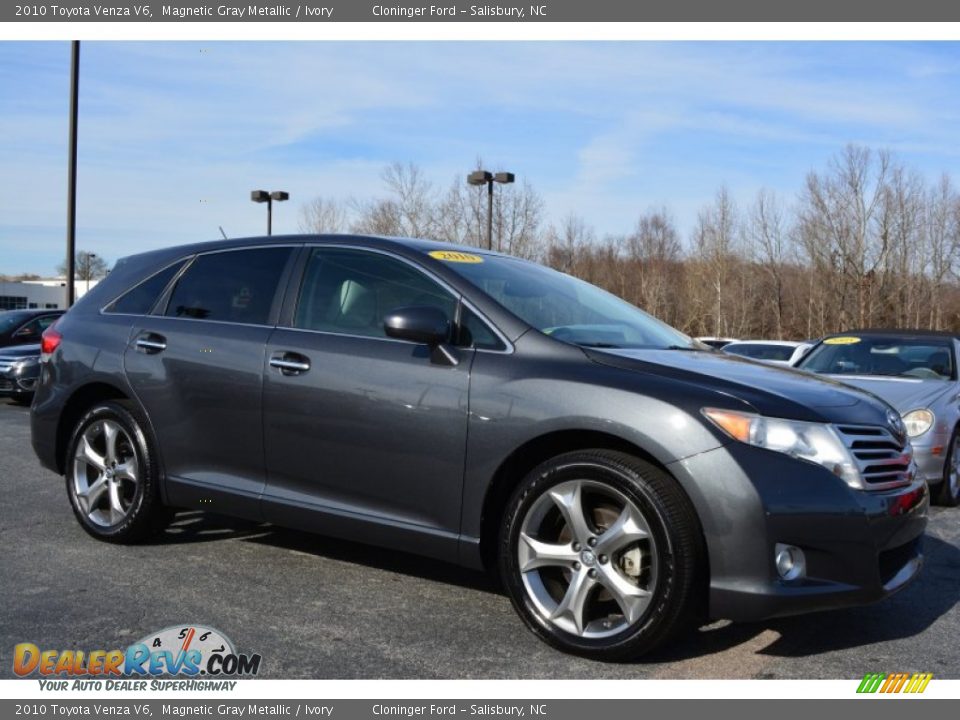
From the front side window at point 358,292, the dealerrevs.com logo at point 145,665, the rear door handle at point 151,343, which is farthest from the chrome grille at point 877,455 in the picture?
the rear door handle at point 151,343

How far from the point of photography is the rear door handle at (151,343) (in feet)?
16.3

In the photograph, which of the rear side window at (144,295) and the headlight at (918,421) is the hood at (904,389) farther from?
the rear side window at (144,295)

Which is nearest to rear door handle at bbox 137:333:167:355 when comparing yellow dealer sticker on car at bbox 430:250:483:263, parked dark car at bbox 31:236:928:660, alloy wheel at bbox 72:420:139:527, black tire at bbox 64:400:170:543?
parked dark car at bbox 31:236:928:660

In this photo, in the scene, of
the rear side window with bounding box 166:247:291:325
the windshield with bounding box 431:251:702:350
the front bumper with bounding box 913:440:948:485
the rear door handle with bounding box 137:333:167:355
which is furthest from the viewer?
the front bumper with bounding box 913:440:948:485

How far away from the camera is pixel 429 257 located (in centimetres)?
438

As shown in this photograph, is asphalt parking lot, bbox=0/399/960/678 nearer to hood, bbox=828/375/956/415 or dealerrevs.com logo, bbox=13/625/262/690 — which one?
dealerrevs.com logo, bbox=13/625/262/690

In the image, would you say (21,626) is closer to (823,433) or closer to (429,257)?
(429,257)

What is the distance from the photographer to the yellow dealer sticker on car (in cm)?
442

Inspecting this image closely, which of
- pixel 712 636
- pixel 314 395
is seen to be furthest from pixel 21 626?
pixel 712 636

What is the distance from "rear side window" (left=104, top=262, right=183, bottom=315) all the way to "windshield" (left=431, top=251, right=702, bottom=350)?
1.76 meters

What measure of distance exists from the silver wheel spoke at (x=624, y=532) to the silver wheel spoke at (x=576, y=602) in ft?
0.45

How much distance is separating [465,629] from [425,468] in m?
0.69

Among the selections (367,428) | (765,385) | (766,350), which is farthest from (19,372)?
(766,350)
